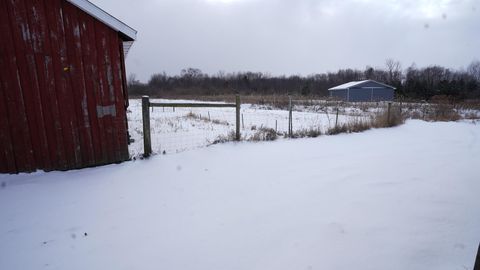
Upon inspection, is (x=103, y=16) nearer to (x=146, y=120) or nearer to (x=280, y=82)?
(x=146, y=120)

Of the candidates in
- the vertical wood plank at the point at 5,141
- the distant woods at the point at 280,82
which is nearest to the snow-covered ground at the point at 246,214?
the vertical wood plank at the point at 5,141

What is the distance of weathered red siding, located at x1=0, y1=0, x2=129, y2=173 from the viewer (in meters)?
4.43

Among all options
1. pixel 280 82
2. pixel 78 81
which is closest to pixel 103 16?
pixel 78 81

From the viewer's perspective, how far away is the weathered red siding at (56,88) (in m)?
4.43

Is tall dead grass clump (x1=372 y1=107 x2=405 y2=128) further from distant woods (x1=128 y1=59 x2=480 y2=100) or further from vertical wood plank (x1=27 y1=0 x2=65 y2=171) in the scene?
distant woods (x1=128 y1=59 x2=480 y2=100)

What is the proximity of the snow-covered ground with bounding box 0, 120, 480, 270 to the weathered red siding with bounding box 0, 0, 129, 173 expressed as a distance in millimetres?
415

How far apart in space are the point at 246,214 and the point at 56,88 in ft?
13.5

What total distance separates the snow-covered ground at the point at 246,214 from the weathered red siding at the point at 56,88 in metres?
0.41

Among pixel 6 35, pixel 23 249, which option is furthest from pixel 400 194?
pixel 6 35

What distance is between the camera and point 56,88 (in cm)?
477

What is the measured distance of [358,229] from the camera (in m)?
3.00

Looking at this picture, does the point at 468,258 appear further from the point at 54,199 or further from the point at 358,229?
the point at 54,199

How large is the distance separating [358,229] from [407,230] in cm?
53

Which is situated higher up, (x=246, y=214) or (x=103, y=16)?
(x=103, y=16)
